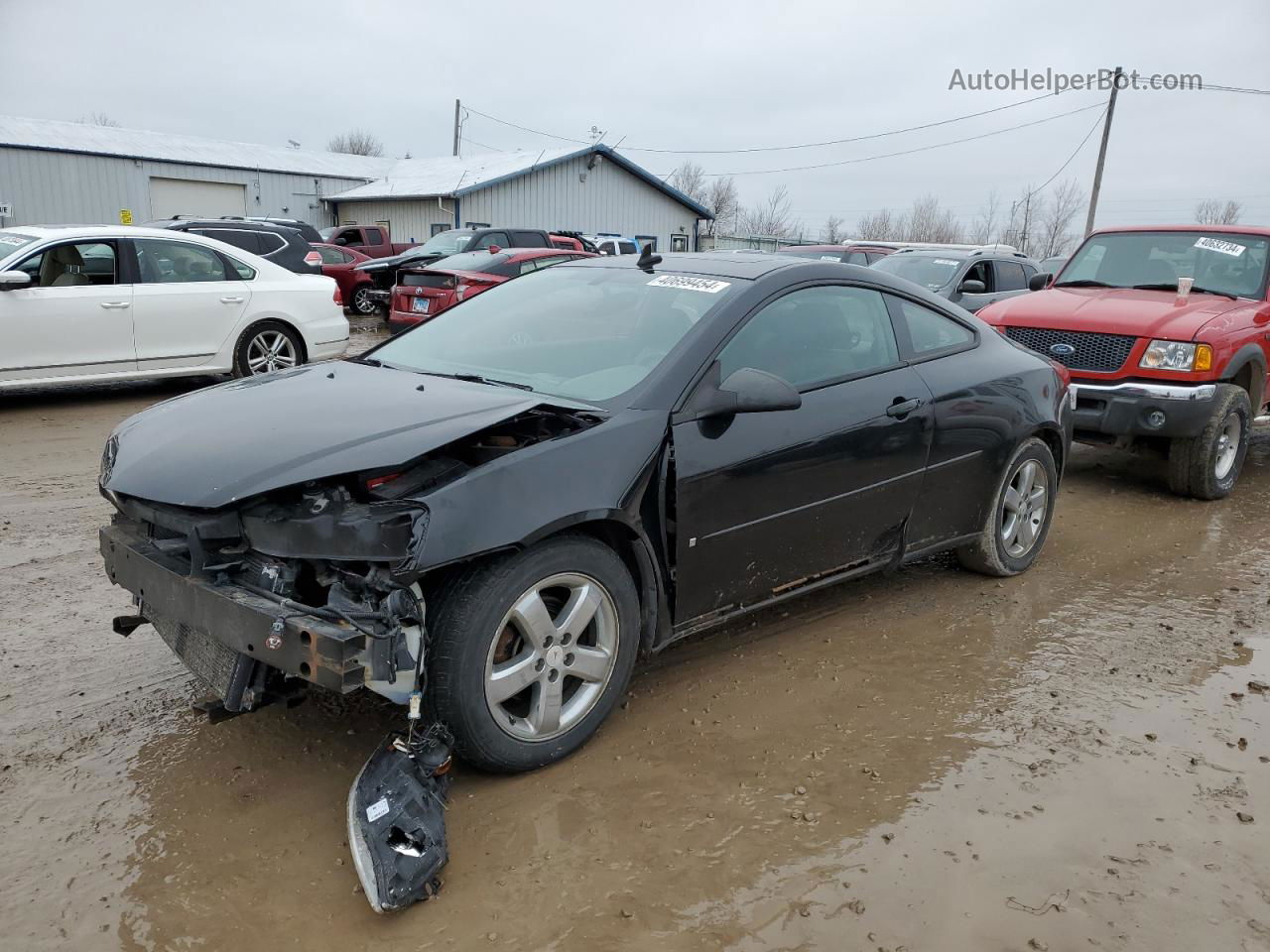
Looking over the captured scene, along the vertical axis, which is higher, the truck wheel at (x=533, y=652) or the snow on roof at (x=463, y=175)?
the snow on roof at (x=463, y=175)

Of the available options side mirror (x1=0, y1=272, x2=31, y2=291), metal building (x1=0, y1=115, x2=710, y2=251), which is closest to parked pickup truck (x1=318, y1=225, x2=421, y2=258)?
metal building (x1=0, y1=115, x2=710, y2=251)

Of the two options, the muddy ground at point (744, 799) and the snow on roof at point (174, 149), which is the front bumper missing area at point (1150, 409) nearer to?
the muddy ground at point (744, 799)

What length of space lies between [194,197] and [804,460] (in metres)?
34.3

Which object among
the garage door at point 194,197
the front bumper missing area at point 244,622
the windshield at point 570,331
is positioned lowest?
the front bumper missing area at point 244,622

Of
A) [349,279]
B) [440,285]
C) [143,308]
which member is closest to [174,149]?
[349,279]

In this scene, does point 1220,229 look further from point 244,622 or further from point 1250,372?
point 244,622

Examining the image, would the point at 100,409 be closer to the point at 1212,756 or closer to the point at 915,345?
the point at 915,345

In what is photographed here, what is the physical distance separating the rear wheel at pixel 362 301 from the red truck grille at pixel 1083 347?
550 inches

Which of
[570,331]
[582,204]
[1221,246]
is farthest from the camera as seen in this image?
[582,204]

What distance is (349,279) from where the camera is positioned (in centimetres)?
1861

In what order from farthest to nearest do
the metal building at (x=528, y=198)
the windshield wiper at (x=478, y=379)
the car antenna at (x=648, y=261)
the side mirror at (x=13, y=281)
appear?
the metal building at (x=528, y=198)
the side mirror at (x=13, y=281)
the car antenna at (x=648, y=261)
the windshield wiper at (x=478, y=379)

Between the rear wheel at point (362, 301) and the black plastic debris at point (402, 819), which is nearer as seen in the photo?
the black plastic debris at point (402, 819)

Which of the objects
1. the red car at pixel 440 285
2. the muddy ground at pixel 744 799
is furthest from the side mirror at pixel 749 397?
the red car at pixel 440 285

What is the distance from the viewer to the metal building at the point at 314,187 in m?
29.6
